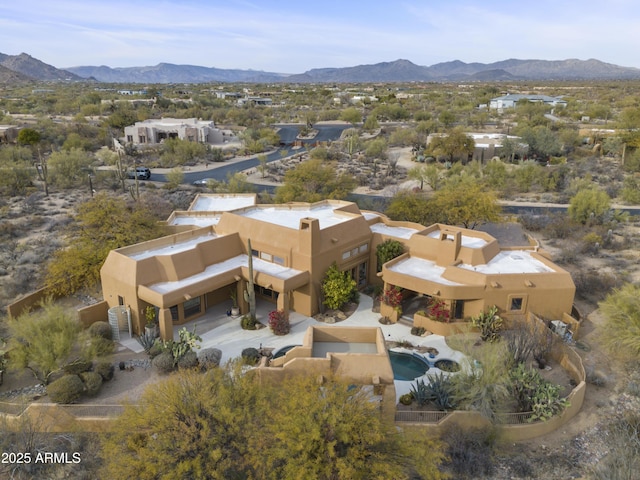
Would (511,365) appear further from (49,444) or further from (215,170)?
(215,170)

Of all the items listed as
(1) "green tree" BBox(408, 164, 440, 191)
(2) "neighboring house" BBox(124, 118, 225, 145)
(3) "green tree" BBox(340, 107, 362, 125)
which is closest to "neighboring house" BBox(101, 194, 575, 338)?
(1) "green tree" BBox(408, 164, 440, 191)

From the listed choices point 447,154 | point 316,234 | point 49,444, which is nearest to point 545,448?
point 316,234

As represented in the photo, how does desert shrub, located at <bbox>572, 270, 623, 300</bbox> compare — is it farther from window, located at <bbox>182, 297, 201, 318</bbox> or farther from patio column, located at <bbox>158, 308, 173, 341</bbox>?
patio column, located at <bbox>158, 308, 173, 341</bbox>

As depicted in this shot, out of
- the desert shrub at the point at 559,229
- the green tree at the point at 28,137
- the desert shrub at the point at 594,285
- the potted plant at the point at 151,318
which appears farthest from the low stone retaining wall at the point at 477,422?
the green tree at the point at 28,137

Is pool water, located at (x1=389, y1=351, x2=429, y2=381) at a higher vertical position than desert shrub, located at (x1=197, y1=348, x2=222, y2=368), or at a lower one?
lower

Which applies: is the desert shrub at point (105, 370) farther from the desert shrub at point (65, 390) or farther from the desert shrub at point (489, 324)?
the desert shrub at point (489, 324)

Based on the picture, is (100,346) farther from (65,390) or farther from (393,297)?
(393,297)
